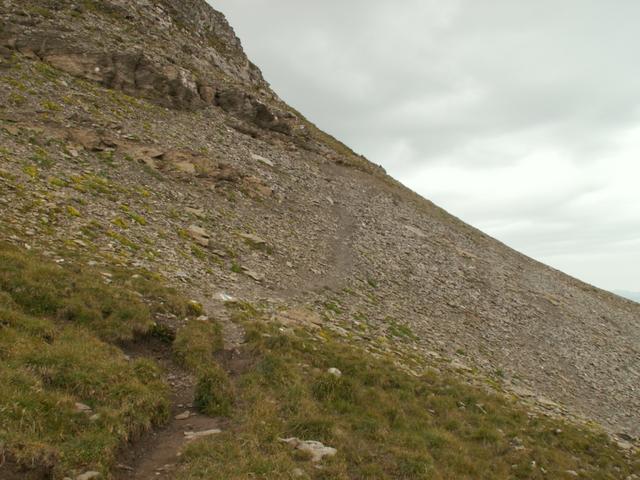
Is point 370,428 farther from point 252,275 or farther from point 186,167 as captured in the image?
point 186,167

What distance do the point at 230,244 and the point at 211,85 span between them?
3381cm

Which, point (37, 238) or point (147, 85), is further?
point (147, 85)

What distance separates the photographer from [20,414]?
9.29m

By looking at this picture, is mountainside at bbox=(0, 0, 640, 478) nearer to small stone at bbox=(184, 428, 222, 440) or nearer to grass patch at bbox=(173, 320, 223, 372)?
grass patch at bbox=(173, 320, 223, 372)

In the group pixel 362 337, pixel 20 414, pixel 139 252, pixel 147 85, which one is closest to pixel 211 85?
pixel 147 85

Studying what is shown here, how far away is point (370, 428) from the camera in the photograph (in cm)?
1400

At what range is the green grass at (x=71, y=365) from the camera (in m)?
9.13

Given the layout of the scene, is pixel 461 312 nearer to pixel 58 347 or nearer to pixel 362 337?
pixel 362 337

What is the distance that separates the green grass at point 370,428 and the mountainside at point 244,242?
7.1 inches

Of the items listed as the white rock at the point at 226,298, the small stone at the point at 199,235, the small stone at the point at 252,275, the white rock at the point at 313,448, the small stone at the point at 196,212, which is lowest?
the white rock at the point at 313,448

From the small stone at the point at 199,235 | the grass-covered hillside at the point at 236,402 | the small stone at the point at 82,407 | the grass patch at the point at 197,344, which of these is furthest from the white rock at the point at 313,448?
the small stone at the point at 199,235

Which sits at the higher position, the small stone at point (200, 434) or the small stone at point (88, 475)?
the small stone at point (200, 434)

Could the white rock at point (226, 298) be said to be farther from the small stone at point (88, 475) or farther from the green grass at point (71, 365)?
the small stone at point (88, 475)

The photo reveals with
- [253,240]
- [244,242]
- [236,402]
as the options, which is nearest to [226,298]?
[236,402]
